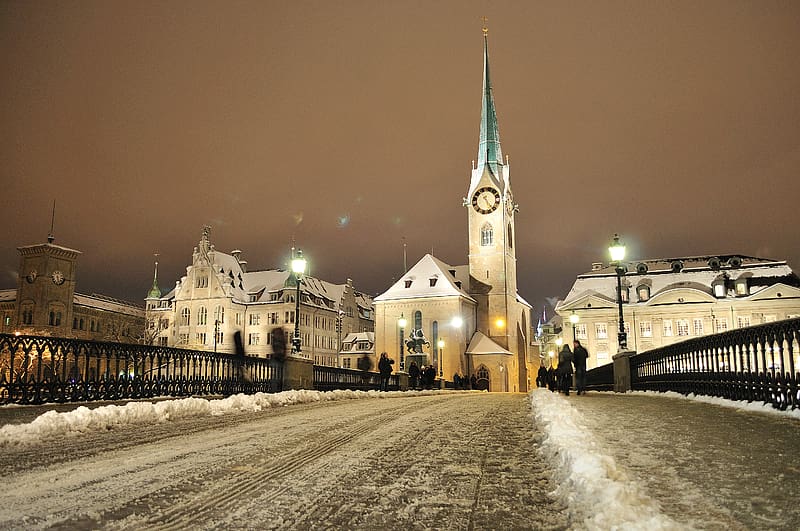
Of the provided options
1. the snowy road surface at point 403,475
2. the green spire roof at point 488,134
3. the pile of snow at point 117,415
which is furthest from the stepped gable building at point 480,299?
the snowy road surface at point 403,475

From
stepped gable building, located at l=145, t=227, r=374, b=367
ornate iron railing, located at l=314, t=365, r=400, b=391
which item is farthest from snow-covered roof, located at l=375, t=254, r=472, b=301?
ornate iron railing, located at l=314, t=365, r=400, b=391

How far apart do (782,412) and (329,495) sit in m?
8.43

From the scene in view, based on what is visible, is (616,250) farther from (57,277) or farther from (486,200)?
(57,277)

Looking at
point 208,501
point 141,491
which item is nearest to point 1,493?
point 141,491

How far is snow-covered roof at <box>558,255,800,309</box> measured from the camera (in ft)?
247

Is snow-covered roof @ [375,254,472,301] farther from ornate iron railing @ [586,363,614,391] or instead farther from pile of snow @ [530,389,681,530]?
pile of snow @ [530,389,681,530]

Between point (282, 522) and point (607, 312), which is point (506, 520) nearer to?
point (282, 522)

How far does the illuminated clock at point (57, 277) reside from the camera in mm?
87150

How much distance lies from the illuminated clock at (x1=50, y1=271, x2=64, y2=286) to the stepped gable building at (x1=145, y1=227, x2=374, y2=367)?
12257 millimetres

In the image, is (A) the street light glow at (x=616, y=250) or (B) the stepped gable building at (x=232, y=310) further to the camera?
(B) the stepped gable building at (x=232, y=310)

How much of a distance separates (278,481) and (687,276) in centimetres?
8065

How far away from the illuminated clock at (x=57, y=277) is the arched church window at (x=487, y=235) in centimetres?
5643

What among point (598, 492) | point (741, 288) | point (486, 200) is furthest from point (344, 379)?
point (741, 288)

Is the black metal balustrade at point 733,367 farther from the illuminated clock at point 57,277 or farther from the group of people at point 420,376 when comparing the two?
the illuminated clock at point 57,277
